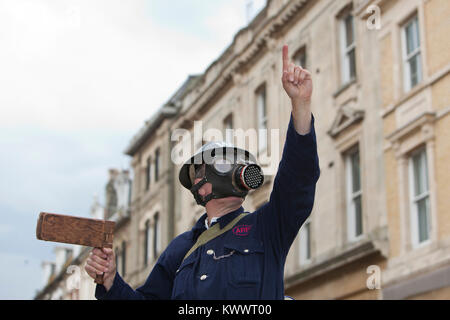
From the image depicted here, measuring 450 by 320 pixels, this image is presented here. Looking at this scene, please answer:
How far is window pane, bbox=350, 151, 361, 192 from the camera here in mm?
19562

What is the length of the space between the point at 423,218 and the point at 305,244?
17.4 feet

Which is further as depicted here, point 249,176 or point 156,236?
point 156,236

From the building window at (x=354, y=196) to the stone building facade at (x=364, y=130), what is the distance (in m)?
0.03

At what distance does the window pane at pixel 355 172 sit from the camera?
1956cm

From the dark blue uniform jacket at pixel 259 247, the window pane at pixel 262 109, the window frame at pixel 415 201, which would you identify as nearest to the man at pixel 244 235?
the dark blue uniform jacket at pixel 259 247

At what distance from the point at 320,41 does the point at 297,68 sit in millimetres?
17420

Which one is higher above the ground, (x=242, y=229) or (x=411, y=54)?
(x=411, y=54)

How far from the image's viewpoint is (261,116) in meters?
25.1

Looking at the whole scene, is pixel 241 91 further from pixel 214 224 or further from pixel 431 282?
pixel 214 224

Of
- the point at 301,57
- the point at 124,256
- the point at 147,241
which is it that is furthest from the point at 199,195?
the point at 124,256

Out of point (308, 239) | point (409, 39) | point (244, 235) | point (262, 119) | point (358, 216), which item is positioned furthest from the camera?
point (262, 119)

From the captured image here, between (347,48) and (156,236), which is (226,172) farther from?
(156,236)

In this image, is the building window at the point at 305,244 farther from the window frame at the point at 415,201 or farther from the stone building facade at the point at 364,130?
the window frame at the point at 415,201
